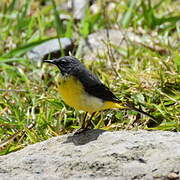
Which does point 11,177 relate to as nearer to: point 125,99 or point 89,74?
point 89,74

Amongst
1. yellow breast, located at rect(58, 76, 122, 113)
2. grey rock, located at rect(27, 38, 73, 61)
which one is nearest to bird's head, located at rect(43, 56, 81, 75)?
yellow breast, located at rect(58, 76, 122, 113)

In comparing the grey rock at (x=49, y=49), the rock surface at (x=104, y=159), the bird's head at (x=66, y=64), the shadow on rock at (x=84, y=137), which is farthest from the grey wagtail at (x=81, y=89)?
the grey rock at (x=49, y=49)

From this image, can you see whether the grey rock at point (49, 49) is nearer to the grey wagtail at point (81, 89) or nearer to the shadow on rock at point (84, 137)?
the grey wagtail at point (81, 89)

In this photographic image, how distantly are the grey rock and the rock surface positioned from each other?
2981 mm

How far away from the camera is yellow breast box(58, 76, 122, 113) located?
4445mm

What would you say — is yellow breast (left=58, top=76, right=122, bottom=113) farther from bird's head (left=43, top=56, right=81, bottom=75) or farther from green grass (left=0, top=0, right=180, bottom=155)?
green grass (left=0, top=0, right=180, bottom=155)

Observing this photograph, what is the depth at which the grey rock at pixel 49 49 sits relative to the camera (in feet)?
23.5

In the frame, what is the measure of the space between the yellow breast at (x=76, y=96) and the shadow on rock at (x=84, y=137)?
23 cm

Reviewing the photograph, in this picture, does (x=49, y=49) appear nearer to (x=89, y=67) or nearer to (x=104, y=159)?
(x=89, y=67)

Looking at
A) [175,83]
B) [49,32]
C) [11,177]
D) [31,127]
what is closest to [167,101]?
[175,83]

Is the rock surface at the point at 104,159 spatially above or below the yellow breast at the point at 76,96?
below

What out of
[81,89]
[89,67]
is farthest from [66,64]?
[89,67]

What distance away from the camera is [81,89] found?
177 inches

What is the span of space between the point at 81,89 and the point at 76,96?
10 cm
